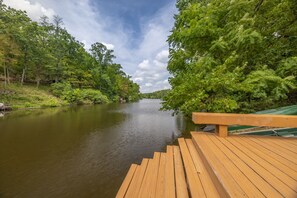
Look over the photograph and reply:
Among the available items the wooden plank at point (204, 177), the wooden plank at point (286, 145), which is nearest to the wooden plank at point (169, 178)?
the wooden plank at point (204, 177)

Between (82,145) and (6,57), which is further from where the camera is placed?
(6,57)

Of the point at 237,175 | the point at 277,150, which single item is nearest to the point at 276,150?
the point at 277,150

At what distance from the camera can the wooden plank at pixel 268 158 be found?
70.2 inches

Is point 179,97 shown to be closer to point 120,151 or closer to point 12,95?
point 120,151

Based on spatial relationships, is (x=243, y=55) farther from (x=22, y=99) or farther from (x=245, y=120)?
(x=22, y=99)

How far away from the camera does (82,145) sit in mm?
7289

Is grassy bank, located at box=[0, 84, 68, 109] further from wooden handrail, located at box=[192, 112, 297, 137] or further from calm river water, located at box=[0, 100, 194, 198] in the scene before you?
wooden handrail, located at box=[192, 112, 297, 137]

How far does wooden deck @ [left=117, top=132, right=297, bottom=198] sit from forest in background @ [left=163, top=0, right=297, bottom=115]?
1.83 meters

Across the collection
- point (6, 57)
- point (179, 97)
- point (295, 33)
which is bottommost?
point (179, 97)

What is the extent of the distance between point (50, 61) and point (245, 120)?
35.1m

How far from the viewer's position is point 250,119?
2850 millimetres

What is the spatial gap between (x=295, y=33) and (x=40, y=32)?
3705 centimetres

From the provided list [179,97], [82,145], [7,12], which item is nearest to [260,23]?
[179,97]

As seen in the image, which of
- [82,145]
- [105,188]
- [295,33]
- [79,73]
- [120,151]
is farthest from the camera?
[79,73]
